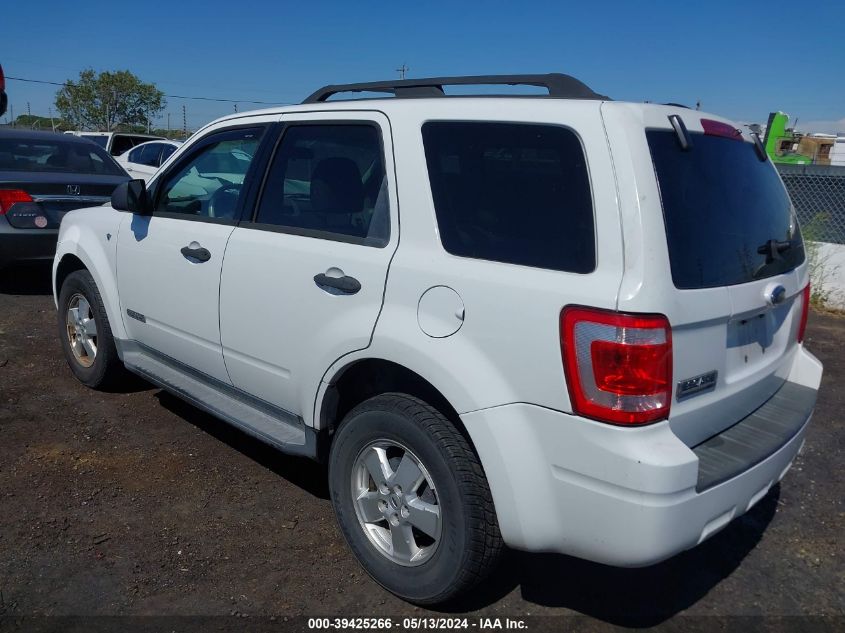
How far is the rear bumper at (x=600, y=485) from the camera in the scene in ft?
7.27

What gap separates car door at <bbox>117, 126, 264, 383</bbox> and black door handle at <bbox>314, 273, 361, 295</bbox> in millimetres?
797

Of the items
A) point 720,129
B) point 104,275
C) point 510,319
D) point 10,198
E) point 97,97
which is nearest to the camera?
point 510,319

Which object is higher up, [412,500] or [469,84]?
[469,84]

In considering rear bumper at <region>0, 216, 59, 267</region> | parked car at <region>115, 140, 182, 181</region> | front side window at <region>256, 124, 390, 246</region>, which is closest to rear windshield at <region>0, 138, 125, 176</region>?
rear bumper at <region>0, 216, 59, 267</region>

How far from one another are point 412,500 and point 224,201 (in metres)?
1.94

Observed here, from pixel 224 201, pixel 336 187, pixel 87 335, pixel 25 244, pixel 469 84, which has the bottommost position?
pixel 87 335

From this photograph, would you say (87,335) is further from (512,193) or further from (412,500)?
(512,193)

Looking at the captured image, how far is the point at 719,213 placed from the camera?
2.58m

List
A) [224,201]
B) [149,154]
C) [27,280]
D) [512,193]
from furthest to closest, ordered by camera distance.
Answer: [149,154] → [27,280] → [224,201] → [512,193]

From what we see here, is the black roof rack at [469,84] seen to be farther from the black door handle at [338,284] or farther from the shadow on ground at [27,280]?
the shadow on ground at [27,280]

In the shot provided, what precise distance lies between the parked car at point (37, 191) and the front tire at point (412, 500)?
5.47 meters

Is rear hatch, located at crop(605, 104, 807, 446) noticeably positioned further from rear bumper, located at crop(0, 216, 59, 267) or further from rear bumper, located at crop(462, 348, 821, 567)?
rear bumper, located at crop(0, 216, 59, 267)

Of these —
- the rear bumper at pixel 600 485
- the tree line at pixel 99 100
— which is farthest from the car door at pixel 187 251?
the tree line at pixel 99 100

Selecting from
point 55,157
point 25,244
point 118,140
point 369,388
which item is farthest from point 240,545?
point 118,140
